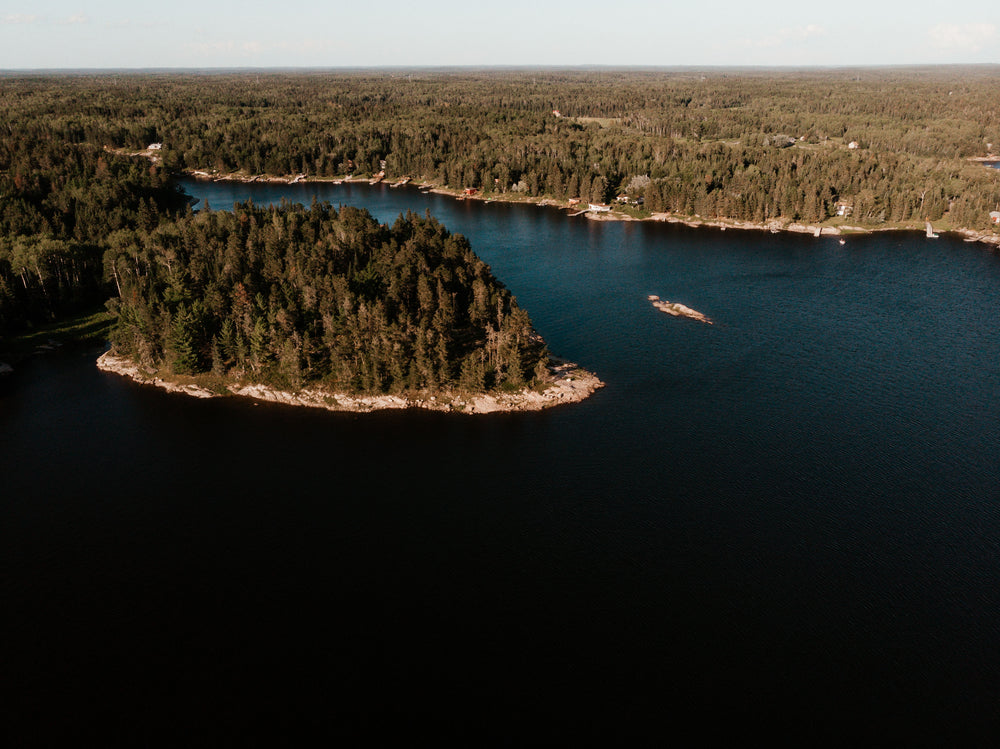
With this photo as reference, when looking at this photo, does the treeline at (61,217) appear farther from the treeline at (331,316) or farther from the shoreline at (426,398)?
the shoreline at (426,398)

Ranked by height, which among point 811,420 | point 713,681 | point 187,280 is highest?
point 187,280

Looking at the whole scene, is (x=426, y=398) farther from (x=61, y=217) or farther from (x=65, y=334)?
(x=61, y=217)

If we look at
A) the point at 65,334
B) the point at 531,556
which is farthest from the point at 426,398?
the point at 65,334

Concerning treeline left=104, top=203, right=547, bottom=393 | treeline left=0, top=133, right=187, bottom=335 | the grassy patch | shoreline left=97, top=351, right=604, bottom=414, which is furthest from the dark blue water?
treeline left=0, top=133, right=187, bottom=335

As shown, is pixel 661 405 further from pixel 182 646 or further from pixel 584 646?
pixel 182 646

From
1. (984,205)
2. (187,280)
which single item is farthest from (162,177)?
(984,205)

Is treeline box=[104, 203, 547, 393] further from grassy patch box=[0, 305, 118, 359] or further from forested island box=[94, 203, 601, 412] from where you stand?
grassy patch box=[0, 305, 118, 359]
